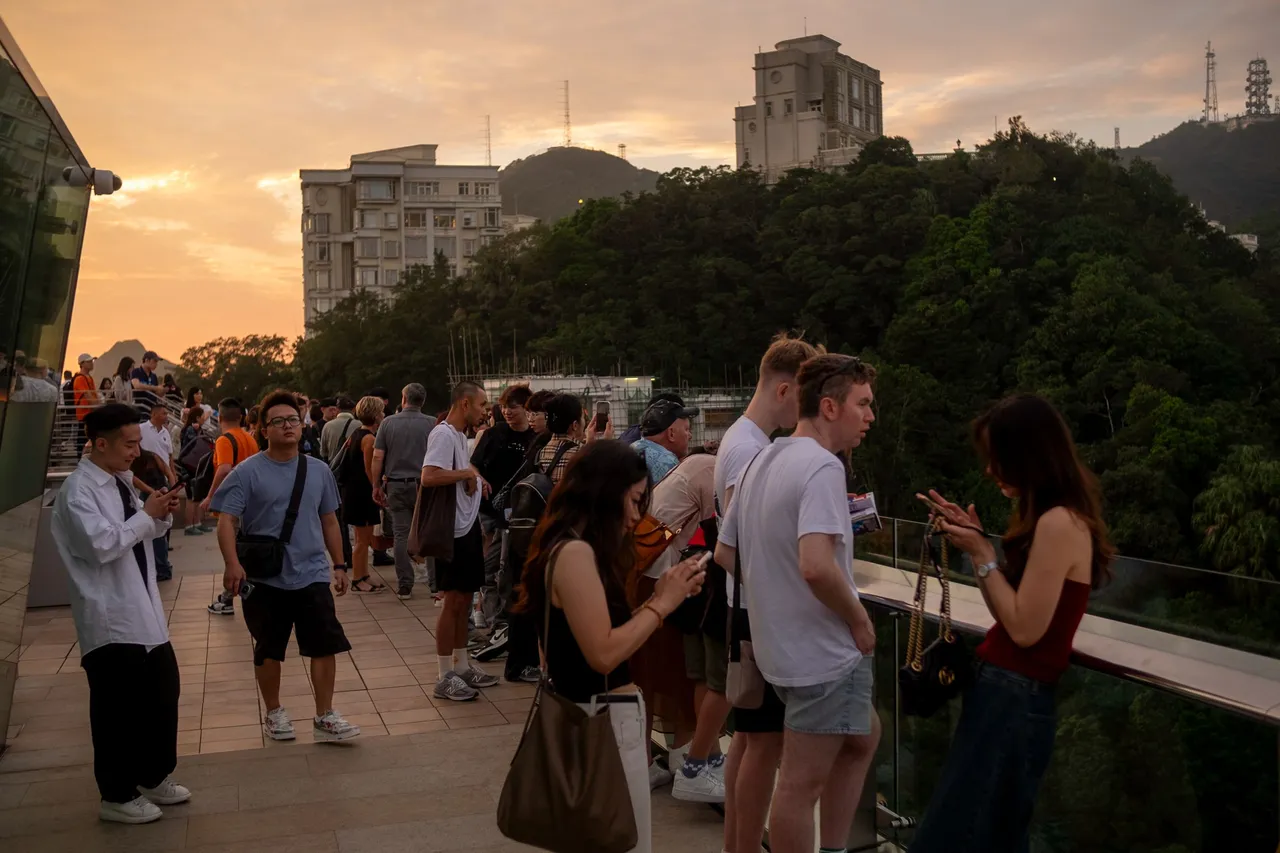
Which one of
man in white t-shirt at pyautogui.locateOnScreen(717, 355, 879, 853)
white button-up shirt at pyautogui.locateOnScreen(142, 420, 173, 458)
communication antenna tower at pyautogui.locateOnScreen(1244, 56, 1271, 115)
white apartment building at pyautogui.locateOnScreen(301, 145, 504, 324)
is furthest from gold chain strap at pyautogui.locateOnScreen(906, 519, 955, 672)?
communication antenna tower at pyautogui.locateOnScreen(1244, 56, 1271, 115)

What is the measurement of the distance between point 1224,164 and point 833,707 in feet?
629

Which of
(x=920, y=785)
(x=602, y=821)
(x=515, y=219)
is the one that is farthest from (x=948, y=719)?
Answer: (x=515, y=219)

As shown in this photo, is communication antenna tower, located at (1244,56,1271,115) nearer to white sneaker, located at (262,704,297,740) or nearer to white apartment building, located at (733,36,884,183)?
white apartment building, located at (733,36,884,183)

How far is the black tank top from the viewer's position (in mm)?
3424

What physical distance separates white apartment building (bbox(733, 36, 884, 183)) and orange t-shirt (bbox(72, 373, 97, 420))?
4292 inches

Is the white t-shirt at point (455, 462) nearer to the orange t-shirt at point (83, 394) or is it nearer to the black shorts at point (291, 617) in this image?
the black shorts at point (291, 617)

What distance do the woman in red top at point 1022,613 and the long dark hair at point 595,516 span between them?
2.70 ft

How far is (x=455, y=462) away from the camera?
7.71 m

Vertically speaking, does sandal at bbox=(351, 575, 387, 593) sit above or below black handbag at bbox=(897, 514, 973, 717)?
below

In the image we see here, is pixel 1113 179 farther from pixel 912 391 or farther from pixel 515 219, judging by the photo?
A: pixel 515 219

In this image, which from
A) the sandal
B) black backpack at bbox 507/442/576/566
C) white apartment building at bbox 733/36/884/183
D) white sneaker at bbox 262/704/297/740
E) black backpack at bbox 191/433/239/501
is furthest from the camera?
white apartment building at bbox 733/36/884/183

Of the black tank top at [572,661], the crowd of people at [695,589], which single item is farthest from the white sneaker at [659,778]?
the black tank top at [572,661]

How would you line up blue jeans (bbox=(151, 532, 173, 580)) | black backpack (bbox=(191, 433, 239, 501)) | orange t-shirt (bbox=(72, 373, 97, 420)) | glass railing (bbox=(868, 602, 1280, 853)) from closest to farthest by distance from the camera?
1. glass railing (bbox=(868, 602, 1280, 853))
2. black backpack (bbox=(191, 433, 239, 501))
3. blue jeans (bbox=(151, 532, 173, 580))
4. orange t-shirt (bbox=(72, 373, 97, 420))

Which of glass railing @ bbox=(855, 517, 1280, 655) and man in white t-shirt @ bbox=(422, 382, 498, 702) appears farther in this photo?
man in white t-shirt @ bbox=(422, 382, 498, 702)
